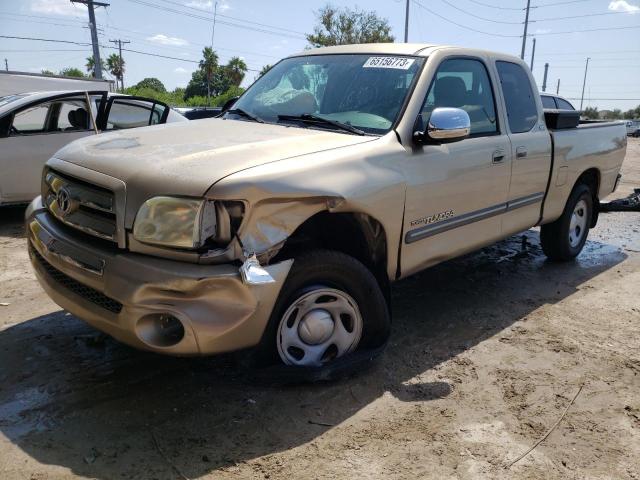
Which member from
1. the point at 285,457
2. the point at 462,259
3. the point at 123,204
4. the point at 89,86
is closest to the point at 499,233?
the point at 462,259

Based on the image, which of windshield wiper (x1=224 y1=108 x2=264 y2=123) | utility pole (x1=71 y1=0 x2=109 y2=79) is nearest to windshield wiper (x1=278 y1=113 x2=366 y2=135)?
windshield wiper (x1=224 y1=108 x2=264 y2=123)

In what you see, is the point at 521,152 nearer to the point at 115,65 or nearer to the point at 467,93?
the point at 467,93

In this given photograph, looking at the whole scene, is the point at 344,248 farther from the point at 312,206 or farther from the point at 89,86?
the point at 89,86

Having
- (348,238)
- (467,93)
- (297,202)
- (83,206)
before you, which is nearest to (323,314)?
(348,238)

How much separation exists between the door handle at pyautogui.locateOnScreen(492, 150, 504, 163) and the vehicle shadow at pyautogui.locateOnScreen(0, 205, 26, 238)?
5069mm

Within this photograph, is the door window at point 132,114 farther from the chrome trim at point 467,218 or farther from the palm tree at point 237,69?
the palm tree at point 237,69

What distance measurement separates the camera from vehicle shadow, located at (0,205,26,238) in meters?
6.30

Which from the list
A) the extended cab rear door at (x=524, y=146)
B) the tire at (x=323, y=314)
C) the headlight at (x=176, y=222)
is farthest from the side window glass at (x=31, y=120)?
the extended cab rear door at (x=524, y=146)

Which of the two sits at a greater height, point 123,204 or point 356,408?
point 123,204

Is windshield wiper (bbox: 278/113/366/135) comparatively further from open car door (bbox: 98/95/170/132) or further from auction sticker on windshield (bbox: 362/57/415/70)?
open car door (bbox: 98/95/170/132)

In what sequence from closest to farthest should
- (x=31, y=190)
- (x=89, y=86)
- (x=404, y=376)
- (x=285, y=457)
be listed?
(x=285, y=457)
(x=404, y=376)
(x=31, y=190)
(x=89, y=86)

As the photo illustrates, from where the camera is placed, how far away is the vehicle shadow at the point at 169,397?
2527 millimetres

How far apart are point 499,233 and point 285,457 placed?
2563mm

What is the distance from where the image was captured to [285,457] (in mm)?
2537
